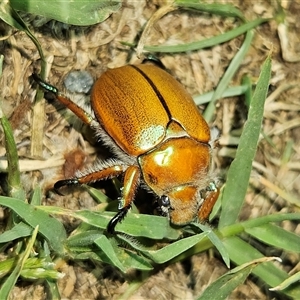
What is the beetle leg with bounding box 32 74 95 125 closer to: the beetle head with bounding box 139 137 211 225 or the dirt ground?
the dirt ground

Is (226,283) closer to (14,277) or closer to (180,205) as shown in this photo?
(180,205)

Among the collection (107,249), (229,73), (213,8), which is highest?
(213,8)

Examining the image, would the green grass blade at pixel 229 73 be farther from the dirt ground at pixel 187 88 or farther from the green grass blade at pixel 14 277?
the green grass blade at pixel 14 277

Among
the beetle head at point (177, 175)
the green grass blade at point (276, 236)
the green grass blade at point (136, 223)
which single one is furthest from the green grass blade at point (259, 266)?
the green grass blade at point (136, 223)

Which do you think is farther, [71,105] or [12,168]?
[71,105]

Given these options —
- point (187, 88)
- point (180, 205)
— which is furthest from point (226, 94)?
point (180, 205)

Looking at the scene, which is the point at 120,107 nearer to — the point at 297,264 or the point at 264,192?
the point at 264,192
